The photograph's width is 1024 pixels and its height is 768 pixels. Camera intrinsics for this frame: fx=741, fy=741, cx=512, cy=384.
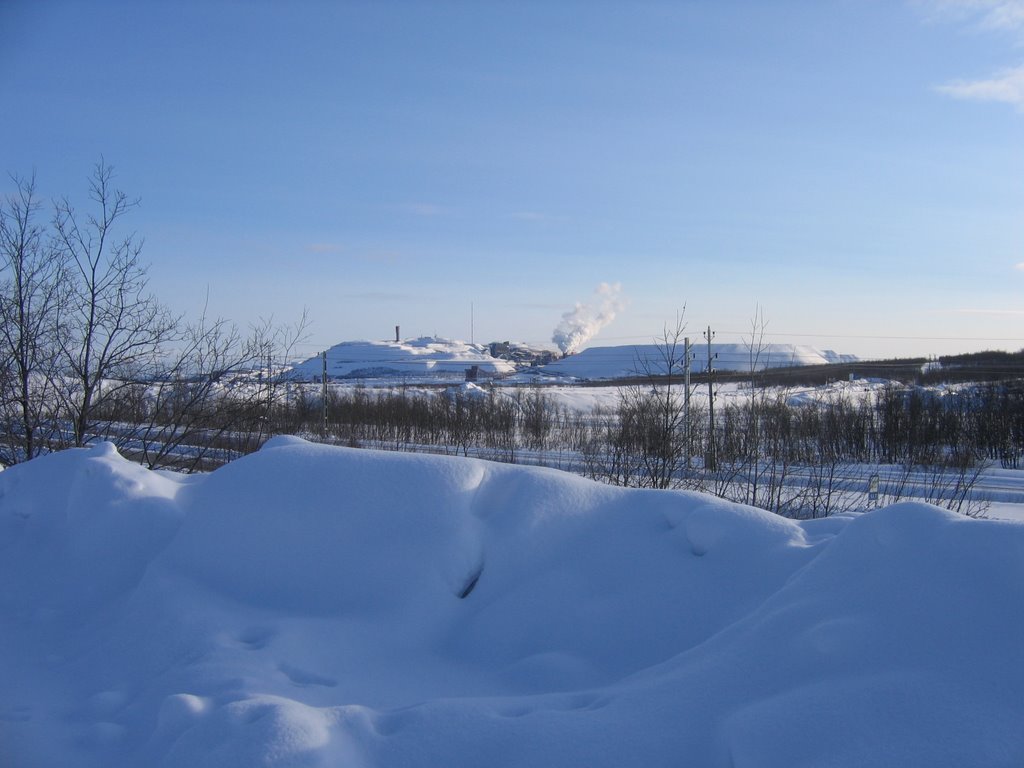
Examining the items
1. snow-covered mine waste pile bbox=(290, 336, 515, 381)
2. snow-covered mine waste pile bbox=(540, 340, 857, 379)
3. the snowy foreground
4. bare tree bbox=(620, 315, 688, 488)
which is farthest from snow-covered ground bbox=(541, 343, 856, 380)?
the snowy foreground

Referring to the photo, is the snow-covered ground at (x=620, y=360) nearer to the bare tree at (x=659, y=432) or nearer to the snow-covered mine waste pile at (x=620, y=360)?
the snow-covered mine waste pile at (x=620, y=360)

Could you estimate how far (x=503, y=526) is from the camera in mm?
3623

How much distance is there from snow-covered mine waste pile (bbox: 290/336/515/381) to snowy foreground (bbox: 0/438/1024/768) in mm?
78757

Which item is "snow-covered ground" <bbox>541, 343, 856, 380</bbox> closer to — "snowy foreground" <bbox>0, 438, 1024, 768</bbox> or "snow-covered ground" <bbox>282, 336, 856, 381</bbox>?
"snow-covered ground" <bbox>282, 336, 856, 381</bbox>

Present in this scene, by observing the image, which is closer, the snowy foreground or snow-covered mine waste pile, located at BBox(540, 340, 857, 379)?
the snowy foreground

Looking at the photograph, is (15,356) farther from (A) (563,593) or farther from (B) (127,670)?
(A) (563,593)

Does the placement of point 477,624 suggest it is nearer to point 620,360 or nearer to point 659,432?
point 659,432

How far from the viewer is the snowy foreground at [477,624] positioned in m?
2.13

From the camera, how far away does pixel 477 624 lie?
129 inches

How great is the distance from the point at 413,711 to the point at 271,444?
2.61 meters

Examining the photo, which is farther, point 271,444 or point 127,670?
point 271,444

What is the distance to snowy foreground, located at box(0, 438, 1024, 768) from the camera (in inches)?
84.0

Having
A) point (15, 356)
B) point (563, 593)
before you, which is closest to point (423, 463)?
point (563, 593)

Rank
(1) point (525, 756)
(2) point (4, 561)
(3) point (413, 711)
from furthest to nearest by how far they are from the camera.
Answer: (2) point (4, 561) → (3) point (413, 711) → (1) point (525, 756)
